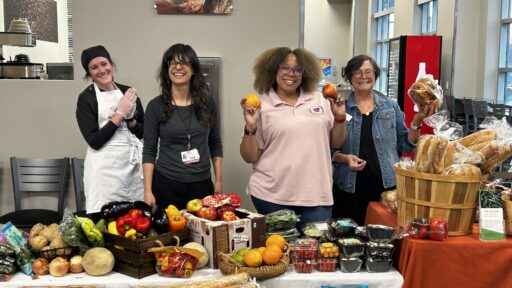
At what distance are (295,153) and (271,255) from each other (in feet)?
2.28

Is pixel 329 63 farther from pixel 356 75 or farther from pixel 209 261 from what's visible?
pixel 209 261

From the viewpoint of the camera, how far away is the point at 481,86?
28.8 ft

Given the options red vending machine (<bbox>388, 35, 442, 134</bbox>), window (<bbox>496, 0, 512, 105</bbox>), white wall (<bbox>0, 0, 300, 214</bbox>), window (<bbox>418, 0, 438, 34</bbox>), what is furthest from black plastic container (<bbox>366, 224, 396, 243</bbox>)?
window (<bbox>418, 0, 438, 34</bbox>)

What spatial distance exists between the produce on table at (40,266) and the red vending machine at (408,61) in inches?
250

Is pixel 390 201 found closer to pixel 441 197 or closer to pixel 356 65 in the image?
pixel 441 197

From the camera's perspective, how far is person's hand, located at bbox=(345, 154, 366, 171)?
2.59 m

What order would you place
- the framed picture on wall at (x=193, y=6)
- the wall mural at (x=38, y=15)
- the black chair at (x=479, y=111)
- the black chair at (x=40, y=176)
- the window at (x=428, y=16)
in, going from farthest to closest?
the window at (x=428, y=16)
the wall mural at (x=38, y=15)
the black chair at (x=479, y=111)
the black chair at (x=40, y=176)
the framed picture on wall at (x=193, y=6)

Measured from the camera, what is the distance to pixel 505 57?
855 cm

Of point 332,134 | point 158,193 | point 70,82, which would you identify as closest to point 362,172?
point 332,134

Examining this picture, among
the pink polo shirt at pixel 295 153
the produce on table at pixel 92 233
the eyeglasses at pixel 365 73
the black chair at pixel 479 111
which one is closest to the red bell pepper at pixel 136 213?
the produce on table at pixel 92 233

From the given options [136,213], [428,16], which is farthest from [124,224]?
[428,16]

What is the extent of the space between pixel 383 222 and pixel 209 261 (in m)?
0.79

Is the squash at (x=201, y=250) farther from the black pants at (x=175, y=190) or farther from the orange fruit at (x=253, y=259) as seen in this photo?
the black pants at (x=175, y=190)

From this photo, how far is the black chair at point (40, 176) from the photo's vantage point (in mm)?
3768
